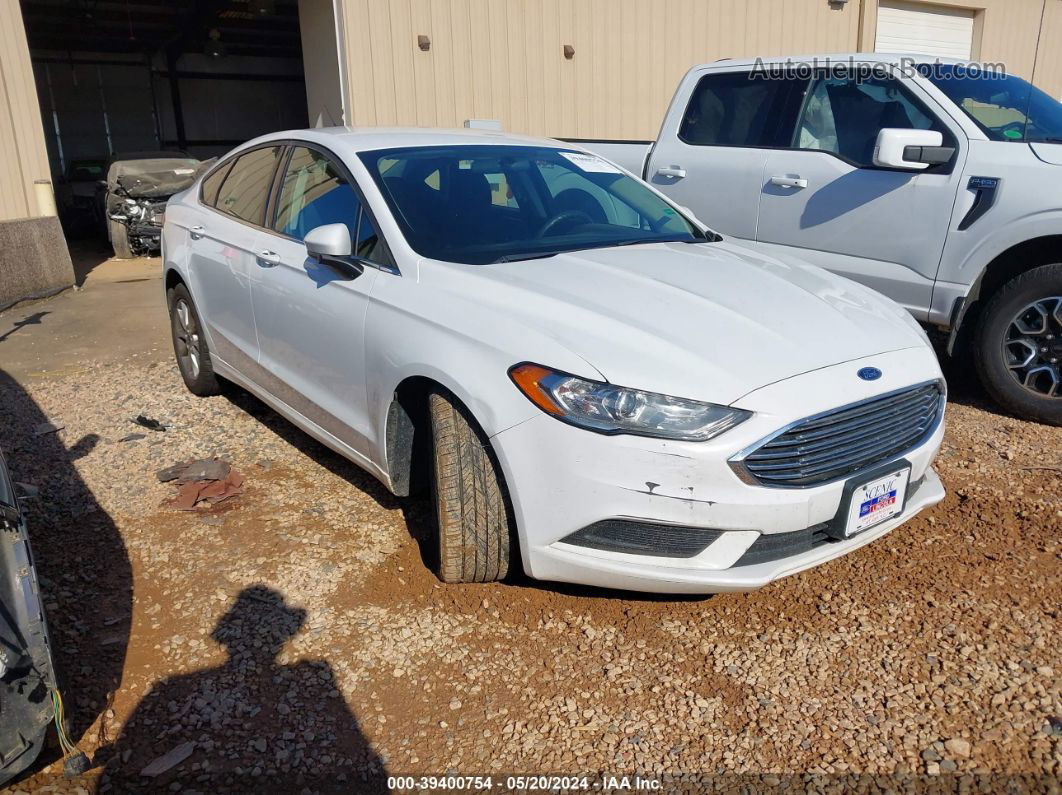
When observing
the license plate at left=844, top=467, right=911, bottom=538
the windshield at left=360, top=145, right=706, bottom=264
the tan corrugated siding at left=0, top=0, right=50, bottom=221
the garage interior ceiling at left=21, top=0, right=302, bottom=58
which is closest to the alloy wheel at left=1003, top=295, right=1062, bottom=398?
the windshield at left=360, top=145, right=706, bottom=264

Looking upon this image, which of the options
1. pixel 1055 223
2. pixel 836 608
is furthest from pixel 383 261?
pixel 1055 223

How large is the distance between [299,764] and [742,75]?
16.9 ft

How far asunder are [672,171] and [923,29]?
10235mm

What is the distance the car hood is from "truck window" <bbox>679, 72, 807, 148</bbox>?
243 centimetres

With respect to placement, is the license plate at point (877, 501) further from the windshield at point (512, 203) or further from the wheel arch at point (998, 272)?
the wheel arch at point (998, 272)

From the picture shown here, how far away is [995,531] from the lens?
11.8 ft

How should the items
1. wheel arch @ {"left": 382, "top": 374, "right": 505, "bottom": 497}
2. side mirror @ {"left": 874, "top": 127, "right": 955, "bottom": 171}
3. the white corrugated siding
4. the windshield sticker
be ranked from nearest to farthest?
wheel arch @ {"left": 382, "top": 374, "right": 505, "bottom": 497} → the windshield sticker → side mirror @ {"left": 874, "top": 127, "right": 955, "bottom": 171} → the white corrugated siding

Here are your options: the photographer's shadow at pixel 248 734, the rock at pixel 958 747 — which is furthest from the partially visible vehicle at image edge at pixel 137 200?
the rock at pixel 958 747

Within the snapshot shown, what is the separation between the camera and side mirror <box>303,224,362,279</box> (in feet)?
11.0

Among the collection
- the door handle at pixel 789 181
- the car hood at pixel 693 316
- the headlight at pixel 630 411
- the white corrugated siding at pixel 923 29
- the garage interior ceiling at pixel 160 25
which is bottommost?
the headlight at pixel 630 411

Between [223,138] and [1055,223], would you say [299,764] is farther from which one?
[223,138]

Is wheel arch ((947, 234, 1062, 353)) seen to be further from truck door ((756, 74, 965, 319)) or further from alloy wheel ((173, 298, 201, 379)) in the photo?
alloy wheel ((173, 298, 201, 379))

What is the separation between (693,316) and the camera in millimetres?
2926

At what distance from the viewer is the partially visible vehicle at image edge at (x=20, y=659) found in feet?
7.07
